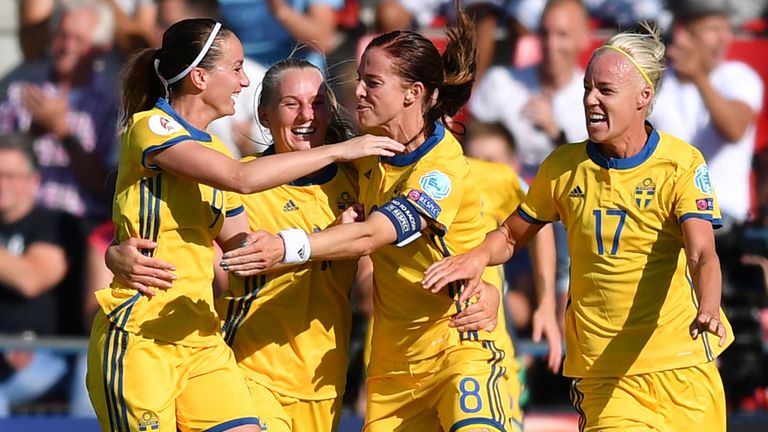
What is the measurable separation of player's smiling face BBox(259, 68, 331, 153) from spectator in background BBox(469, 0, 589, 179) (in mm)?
3325

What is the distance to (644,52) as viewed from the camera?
14.8 ft

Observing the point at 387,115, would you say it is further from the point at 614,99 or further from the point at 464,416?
the point at 464,416

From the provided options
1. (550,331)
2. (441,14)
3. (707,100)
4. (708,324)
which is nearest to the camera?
(708,324)

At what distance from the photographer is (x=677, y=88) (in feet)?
26.2

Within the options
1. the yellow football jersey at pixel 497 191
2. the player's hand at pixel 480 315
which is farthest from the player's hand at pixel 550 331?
the player's hand at pixel 480 315

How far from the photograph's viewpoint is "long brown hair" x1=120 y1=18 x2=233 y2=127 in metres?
4.30

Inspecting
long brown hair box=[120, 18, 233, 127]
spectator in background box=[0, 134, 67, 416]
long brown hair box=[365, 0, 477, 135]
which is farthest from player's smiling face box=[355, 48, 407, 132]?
spectator in background box=[0, 134, 67, 416]

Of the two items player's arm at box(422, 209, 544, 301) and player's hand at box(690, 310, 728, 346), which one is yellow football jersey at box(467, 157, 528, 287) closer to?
player's arm at box(422, 209, 544, 301)

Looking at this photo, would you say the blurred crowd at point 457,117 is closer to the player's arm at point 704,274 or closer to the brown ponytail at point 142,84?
the brown ponytail at point 142,84

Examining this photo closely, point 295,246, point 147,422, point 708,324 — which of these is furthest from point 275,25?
point 708,324

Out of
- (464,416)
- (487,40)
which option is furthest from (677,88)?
(464,416)

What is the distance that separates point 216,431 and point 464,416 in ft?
2.73

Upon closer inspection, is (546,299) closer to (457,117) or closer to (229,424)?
(229,424)

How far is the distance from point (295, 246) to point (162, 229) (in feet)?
1.55
